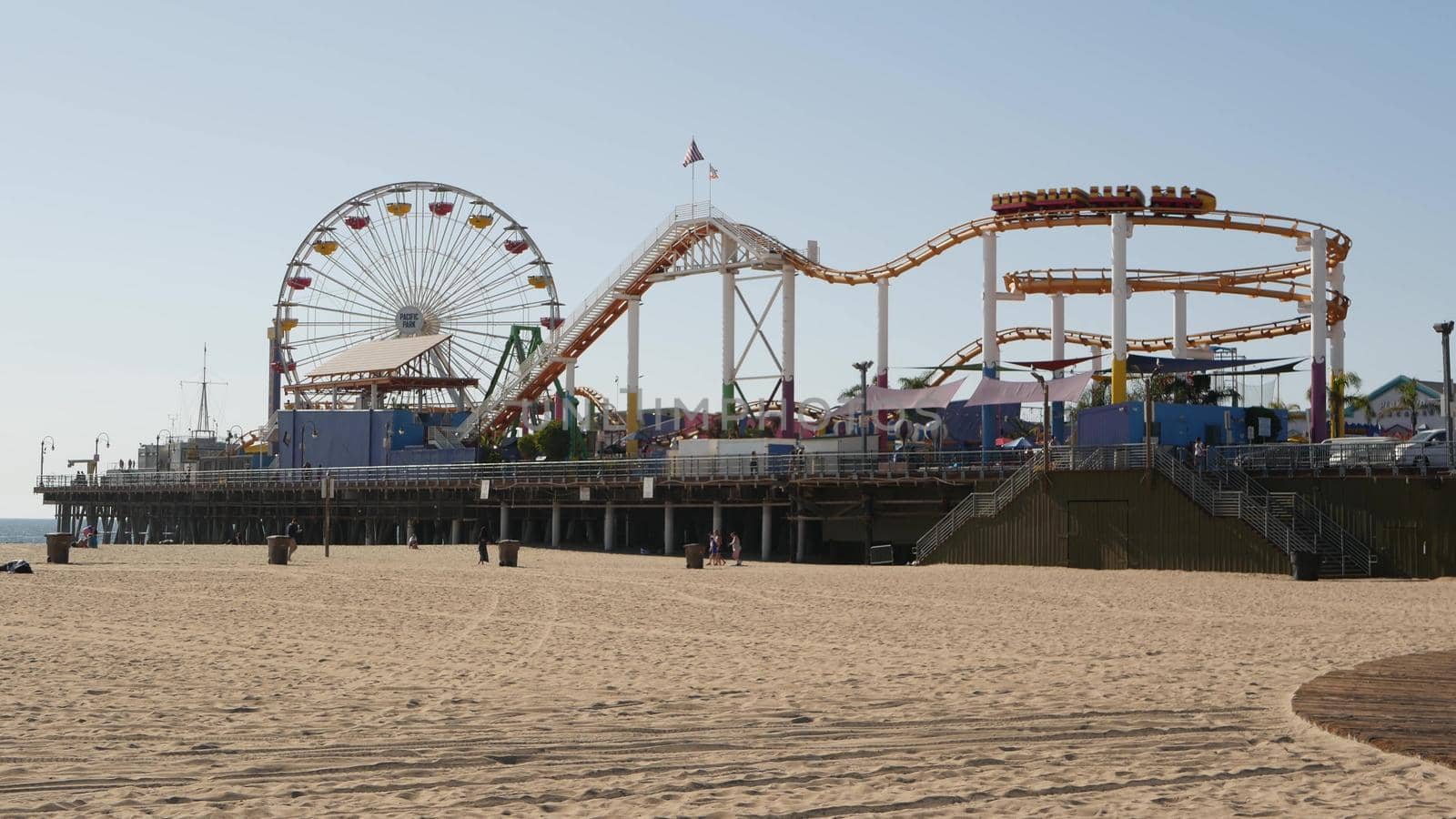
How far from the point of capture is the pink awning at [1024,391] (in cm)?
4475

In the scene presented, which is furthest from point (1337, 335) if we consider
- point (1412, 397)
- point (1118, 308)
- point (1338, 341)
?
point (1412, 397)

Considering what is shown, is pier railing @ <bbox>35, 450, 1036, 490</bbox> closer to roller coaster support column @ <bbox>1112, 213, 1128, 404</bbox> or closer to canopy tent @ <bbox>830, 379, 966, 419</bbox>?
canopy tent @ <bbox>830, 379, 966, 419</bbox>

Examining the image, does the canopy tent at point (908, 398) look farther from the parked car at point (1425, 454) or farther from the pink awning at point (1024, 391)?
the parked car at point (1425, 454)

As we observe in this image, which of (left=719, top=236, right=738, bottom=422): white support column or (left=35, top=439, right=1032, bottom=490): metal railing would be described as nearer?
(left=35, top=439, right=1032, bottom=490): metal railing

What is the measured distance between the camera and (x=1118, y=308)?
45.6 m

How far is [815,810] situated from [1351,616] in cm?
1655

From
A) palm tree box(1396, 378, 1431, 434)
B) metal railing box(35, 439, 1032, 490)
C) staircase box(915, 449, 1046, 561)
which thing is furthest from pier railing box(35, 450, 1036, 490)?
palm tree box(1396, 378, 1431, 434)

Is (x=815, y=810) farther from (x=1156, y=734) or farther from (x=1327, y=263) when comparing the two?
(x=1327, y=263)

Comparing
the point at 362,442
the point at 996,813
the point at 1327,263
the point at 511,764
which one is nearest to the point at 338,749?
the point at 511,764

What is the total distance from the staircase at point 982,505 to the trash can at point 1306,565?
744 centimetres

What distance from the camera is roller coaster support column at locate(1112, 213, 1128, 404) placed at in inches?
1774

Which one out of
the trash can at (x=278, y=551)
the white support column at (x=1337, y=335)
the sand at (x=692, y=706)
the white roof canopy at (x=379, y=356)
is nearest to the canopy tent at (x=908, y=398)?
the white support column at (x=1337, y=335)

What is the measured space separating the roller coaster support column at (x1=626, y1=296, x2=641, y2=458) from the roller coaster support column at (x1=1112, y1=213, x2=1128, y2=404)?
2233cm

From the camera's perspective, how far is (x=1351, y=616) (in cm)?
2311
